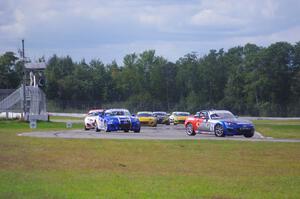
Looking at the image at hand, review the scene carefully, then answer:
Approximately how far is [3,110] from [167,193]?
202 ft

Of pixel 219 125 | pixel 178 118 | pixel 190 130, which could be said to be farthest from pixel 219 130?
pixel 178 118

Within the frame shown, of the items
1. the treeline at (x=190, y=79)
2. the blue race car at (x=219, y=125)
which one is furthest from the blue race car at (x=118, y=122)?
the treeline at (x=190, y=79)

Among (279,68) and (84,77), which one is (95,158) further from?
(84,77)

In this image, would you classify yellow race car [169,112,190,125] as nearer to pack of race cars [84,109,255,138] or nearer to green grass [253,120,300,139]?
green grass [253,120,300,139]

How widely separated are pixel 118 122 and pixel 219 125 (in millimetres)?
7417

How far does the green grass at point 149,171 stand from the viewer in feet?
39.5

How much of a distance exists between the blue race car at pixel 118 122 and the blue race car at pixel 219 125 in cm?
395

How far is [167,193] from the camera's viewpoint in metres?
11.8

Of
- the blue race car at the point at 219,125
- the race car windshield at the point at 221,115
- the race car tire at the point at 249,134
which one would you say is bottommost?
the race car tire at the point at 249,134

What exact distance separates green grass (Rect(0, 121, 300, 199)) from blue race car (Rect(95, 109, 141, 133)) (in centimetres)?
1380

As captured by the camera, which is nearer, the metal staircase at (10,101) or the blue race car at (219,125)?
the blue race car at (219,125)

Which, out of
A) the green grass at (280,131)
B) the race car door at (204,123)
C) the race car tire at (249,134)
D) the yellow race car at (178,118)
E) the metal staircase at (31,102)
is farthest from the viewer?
the metal staircase at (31,102)

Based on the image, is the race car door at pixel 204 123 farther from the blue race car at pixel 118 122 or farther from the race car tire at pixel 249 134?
the blue race car at pixel 118 122

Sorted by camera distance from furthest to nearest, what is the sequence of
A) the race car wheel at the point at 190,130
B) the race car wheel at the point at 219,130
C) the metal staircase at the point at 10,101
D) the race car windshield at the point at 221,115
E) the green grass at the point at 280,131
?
the metal staircase at the point at 10,101
the green grass at the point at 280,131
the race car wheel at the point at 190,130
the race car windshield at the point at 221,115
the race car wheel at the point at 219,130
